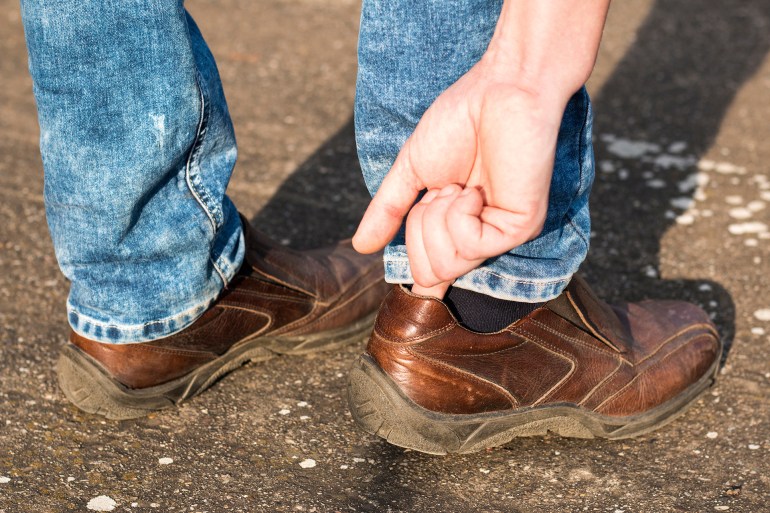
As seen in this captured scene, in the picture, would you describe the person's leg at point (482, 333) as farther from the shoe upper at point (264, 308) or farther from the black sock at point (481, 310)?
the shoe upper at point (264, 308)

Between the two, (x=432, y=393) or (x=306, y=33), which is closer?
(x=432, y=393)

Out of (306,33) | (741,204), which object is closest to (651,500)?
(741,204)

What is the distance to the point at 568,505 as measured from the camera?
1.51 m

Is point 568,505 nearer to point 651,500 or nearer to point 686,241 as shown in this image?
point 651,500

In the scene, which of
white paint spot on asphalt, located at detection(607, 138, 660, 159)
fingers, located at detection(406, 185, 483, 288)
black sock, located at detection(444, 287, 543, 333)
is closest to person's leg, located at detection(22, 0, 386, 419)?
black sock, located at detection(444, 287, 543, 333)

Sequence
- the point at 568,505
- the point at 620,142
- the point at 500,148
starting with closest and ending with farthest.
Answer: the point at 500,148
the point at 568,505
the point at 620,142

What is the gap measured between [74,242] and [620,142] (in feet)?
6.37

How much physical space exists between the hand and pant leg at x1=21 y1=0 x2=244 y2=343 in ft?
1.56

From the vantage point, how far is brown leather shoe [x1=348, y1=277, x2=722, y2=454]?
1538 mm

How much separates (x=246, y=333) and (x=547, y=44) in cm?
94

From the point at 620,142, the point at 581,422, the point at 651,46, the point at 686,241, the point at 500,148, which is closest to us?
the point at 500,148

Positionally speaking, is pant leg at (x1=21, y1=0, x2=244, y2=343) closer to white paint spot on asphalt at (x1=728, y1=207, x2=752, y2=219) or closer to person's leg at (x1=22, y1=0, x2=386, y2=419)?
person's leg at (x1=22, y1=0, x2=386, y2=419)

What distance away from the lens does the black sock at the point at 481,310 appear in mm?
1575

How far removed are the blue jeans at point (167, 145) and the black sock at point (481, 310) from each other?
35mm
